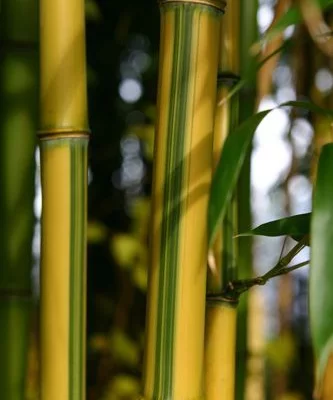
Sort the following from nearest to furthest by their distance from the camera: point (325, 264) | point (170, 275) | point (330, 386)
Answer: point (325, 264) → point (170, 275) → point (330, 386)

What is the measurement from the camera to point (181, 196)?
516mm

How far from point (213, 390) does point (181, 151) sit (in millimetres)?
177

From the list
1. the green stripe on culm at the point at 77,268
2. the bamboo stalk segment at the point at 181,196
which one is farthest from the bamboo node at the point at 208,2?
the green stripe on culm at the point at 77,268

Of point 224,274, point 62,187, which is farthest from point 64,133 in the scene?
point 224,274

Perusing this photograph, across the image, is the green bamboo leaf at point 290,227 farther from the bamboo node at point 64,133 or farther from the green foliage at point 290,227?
the bamboo node at point 64,133

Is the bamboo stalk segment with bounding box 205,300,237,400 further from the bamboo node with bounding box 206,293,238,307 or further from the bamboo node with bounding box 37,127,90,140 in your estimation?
the bamboo node with bounding box 37,127,90,140

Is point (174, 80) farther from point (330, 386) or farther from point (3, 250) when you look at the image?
point (330, 386)

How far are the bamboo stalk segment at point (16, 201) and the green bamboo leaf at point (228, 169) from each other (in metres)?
0.20

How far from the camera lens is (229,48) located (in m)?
0.60

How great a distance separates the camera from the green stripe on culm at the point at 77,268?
0.54 meters

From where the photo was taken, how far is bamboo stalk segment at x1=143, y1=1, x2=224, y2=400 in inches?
20.3

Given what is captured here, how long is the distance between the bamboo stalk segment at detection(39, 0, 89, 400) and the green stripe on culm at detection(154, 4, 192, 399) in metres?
0.06

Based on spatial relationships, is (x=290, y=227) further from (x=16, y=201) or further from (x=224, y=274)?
(x=16, y=201)

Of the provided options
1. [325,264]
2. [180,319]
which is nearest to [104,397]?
[180,319]
